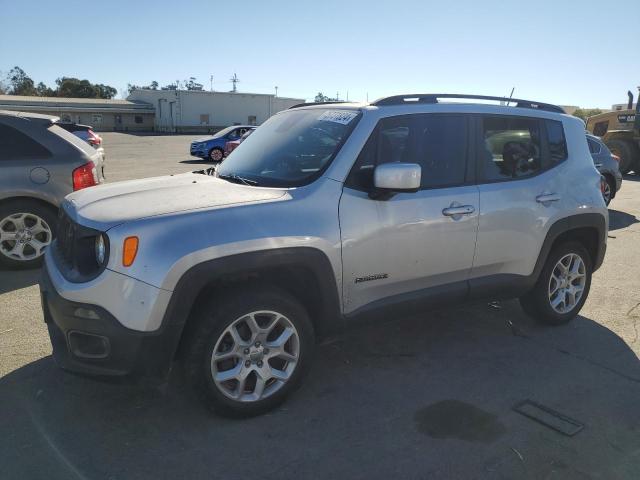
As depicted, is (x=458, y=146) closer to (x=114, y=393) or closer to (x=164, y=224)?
(x=164, y=224)

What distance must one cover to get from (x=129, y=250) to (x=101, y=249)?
234 mm

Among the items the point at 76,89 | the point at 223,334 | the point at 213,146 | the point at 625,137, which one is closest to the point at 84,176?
the point at 223,334

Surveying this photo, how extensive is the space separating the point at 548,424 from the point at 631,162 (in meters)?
17.9

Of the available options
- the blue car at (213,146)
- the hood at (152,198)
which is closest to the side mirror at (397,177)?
the hood at (152,198)

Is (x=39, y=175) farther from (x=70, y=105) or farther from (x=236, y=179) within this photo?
(x=70, y=105)

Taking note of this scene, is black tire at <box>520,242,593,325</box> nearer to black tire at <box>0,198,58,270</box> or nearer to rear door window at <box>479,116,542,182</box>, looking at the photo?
rear door window at <box>479,116,542,182</box>

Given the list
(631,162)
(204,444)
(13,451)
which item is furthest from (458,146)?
(631,162)

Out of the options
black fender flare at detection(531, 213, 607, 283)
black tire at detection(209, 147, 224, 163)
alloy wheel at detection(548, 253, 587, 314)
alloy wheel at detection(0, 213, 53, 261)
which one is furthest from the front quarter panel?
black tire at detection(209, 147, 224, 163)

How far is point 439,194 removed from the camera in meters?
3.72

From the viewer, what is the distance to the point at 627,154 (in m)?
17.9

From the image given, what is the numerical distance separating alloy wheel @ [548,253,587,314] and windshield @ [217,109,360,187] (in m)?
2.39

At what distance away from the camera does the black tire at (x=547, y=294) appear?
14.9 ft

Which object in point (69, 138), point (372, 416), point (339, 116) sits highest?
point (339, 116)

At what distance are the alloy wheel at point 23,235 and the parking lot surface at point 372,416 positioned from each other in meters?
1.51
